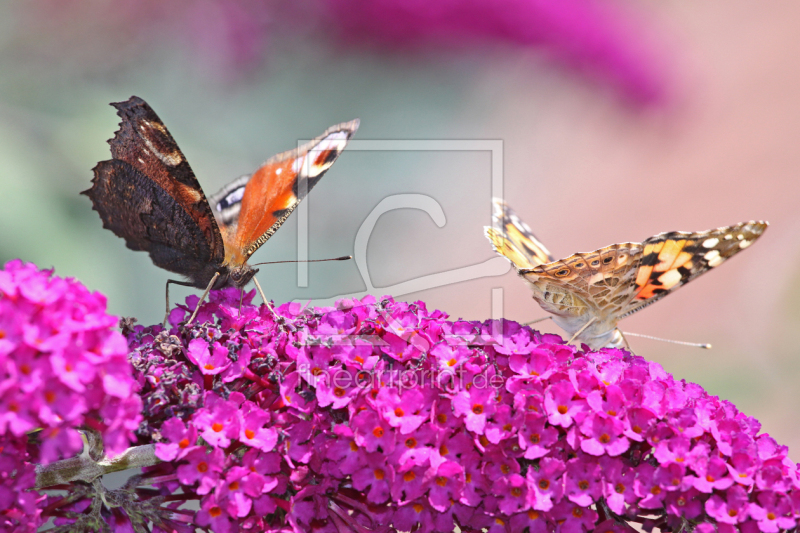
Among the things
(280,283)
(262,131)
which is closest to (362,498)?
(280,283)

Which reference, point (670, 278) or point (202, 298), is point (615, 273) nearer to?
point (670, 278)

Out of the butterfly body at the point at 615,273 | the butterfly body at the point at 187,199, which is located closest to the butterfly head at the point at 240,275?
the butterfly body at the point at 187,199

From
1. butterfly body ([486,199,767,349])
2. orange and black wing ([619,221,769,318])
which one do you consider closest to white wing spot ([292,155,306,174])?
butterfly body ([486,199,767,349])

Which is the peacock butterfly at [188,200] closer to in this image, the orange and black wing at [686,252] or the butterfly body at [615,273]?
the butterfly body at [615,273]

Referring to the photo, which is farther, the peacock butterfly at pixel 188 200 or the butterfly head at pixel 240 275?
the butterfly head at pixel 240 275

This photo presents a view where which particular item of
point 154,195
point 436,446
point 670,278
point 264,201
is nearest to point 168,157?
point 154,195

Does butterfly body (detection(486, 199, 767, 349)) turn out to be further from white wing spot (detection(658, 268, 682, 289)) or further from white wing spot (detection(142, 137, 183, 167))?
white wing spot (detection(142, 137, 183, 167))

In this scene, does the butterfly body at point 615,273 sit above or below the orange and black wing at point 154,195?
below
